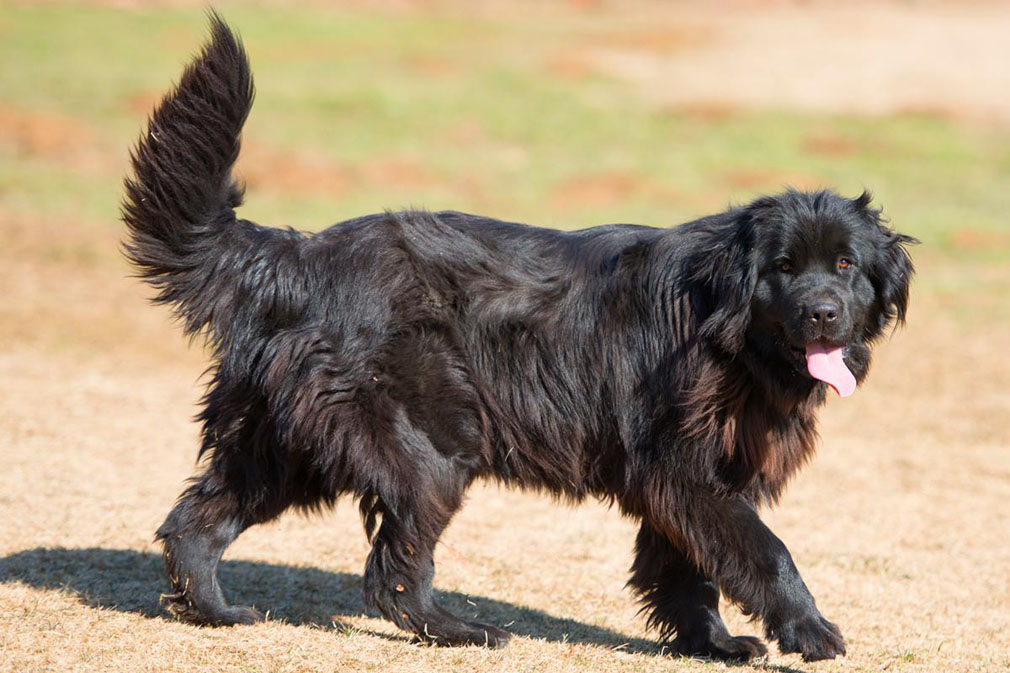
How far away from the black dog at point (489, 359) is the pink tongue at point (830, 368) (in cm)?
1

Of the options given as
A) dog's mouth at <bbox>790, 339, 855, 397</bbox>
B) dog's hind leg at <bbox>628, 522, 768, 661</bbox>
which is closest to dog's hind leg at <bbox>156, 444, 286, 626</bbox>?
dog's hind leg at <bbox>628, 522, 768, 661</bbox>

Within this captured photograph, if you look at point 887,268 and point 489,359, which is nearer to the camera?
point 887,268

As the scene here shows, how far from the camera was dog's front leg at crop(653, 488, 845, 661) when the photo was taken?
4840 mm

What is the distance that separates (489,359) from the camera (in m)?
5.42

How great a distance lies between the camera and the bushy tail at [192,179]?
543 cm

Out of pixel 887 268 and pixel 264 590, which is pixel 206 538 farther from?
pixel 887 268

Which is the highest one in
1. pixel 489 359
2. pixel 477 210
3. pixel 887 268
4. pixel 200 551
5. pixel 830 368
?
pixel 477 210

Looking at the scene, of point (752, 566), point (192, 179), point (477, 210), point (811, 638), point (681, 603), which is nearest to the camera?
point (811, 638)

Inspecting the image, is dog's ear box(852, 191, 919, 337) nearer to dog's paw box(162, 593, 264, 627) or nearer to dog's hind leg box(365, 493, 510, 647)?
dog's hind leg box(365, 493, 510, 647)

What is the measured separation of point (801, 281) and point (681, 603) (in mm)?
1666

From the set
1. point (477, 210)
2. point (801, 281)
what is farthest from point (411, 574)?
point (477, 210)

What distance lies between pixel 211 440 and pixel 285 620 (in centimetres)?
97

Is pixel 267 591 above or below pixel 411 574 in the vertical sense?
below

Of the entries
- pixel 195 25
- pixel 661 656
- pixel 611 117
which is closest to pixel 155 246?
pixel 661 656
